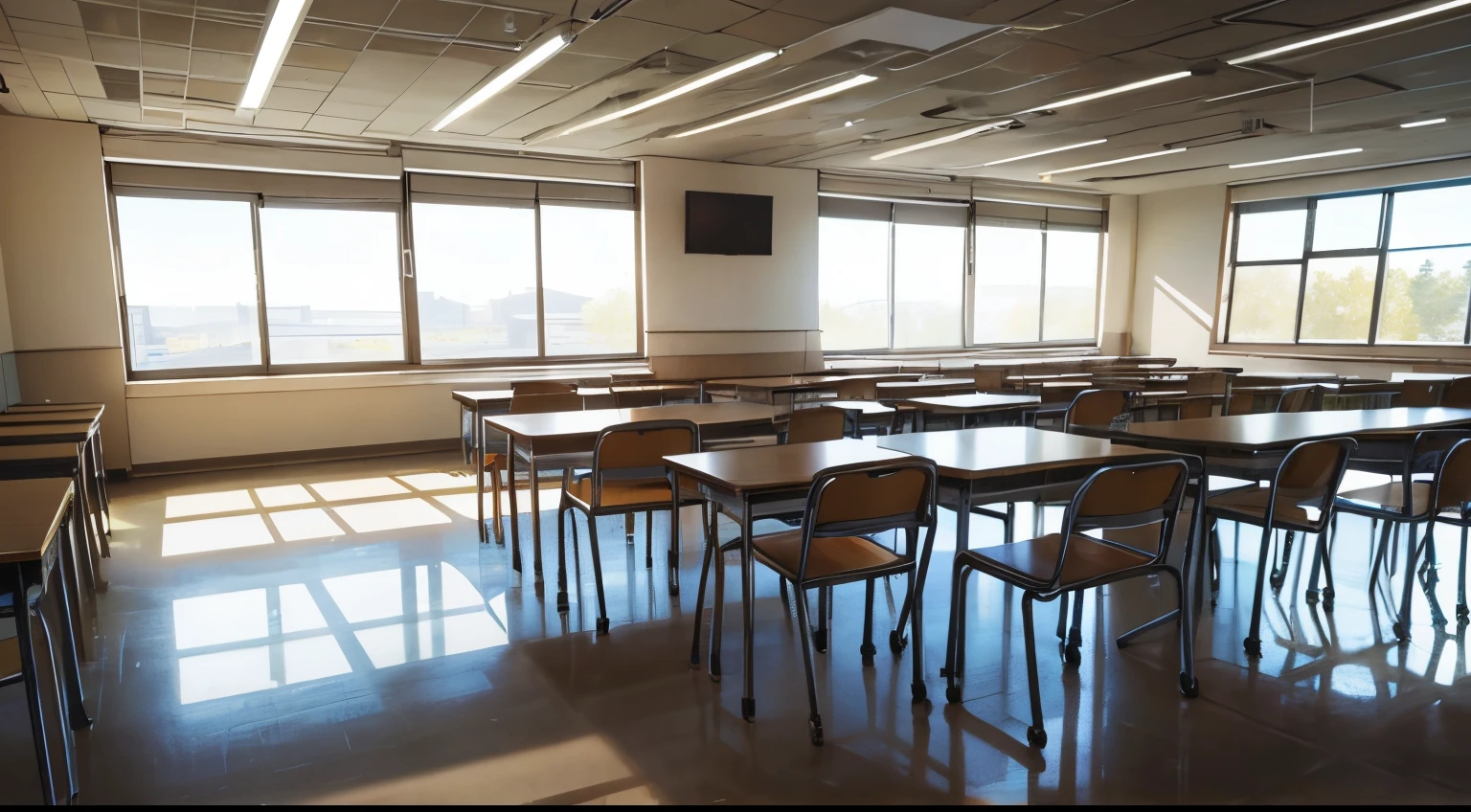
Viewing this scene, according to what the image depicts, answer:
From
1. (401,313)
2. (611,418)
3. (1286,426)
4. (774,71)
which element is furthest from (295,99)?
(1286,426)

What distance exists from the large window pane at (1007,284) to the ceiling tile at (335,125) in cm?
753

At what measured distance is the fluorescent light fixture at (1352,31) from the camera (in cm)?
433

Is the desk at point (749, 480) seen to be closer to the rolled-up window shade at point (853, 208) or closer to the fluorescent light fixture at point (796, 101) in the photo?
the fluorescent light fixture at point (796, 101)

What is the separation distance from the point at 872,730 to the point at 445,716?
1.35m

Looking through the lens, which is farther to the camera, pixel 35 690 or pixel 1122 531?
pixel 1122 531

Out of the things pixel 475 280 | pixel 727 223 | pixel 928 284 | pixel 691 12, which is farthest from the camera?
pixel 928 284

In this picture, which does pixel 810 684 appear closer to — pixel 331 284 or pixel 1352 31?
pixel 1352 31

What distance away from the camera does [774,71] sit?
5457mm

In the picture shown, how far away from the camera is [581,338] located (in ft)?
28.7

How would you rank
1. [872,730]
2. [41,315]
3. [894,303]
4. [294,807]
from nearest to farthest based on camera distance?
1. [294,807]
2. [872,730]
3. [41,315]
4. [894,303]

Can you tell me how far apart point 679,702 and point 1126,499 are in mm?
1551

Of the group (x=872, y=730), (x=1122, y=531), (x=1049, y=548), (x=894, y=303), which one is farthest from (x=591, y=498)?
(x=894, y=303)

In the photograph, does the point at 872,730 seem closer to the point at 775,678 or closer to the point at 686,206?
the point at 775,678

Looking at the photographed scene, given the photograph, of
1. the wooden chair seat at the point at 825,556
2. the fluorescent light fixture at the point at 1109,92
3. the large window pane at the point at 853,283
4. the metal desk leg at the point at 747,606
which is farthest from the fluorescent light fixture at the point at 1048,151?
the metal desk leg at the point at 747,606
